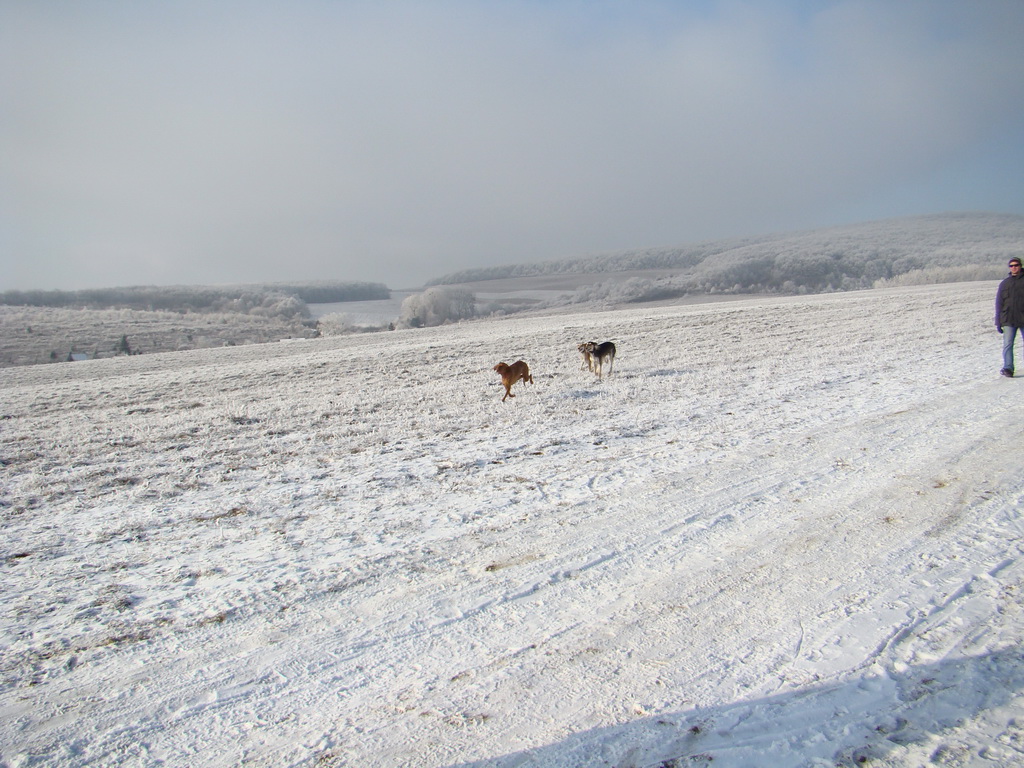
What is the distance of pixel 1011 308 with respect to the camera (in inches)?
461

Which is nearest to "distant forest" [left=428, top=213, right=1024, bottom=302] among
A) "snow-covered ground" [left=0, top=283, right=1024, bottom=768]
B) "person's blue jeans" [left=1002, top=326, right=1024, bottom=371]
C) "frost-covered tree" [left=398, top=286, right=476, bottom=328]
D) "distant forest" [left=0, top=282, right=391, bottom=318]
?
"frost-covered tree" [left=398, top=286, right=476, bottom=328]

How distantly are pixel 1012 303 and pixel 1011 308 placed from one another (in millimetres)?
114

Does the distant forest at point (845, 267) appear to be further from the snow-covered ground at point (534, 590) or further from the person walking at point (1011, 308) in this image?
the snow-covered ground at point (534, 590)

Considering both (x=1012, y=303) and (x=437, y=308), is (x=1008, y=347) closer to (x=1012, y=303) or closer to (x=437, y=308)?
(x=1012, y=303)

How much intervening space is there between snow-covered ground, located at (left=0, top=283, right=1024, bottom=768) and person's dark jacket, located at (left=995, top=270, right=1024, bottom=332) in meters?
2.15

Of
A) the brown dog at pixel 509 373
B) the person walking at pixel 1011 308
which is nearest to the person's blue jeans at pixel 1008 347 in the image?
the person walking at pixel 1011 308

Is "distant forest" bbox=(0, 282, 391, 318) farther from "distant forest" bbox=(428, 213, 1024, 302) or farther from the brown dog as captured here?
the brown dog

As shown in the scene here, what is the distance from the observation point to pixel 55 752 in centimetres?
303

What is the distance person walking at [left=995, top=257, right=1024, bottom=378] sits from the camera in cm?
1139

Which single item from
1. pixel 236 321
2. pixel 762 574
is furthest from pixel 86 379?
pixel 236 321

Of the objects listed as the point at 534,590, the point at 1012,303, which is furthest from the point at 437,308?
the point at 534,590

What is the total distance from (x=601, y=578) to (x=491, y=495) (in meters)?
2.19

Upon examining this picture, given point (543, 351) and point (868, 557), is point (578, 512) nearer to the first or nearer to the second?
point (868, 557)

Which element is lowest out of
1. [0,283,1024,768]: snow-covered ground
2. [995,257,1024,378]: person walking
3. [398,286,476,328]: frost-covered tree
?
[398,286,476,328]: frost-covered tree
